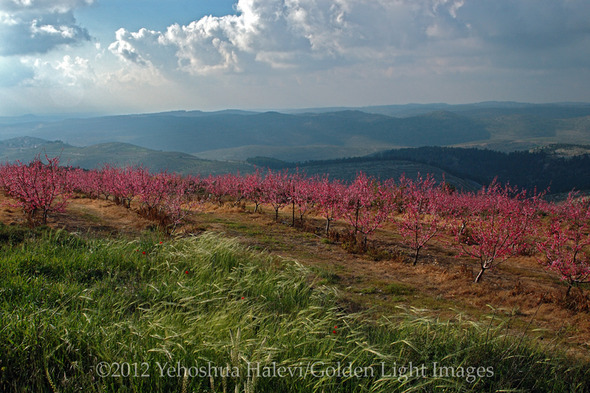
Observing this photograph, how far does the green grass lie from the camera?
3609 mm

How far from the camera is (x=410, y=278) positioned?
11.6 metres

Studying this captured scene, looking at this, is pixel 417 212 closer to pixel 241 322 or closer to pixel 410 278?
pixel 410 278

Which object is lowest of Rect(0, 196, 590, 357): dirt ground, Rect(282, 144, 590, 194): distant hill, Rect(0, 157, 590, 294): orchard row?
Rect(282, 144, 590, 194): distant hill

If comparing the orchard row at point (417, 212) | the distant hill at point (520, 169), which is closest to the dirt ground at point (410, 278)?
the orchard row at point (417, 212)

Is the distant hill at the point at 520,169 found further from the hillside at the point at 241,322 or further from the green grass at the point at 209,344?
the green grass at the point at 209,344

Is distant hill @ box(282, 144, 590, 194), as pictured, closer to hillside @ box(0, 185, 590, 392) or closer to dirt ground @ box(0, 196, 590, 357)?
dirt ground @ box(0, 196, 590, 357)

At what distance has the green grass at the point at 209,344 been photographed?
3609mm

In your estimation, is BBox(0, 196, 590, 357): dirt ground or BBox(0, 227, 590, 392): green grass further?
BBox(0, 196, 590, 357): dirt ground

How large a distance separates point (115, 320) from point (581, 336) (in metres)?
9.05

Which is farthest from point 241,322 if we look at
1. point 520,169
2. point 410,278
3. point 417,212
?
point 520,169

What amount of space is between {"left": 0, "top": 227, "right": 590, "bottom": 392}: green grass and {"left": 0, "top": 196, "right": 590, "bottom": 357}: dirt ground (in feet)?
2.41

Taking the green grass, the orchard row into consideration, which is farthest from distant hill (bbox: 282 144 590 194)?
the green grass

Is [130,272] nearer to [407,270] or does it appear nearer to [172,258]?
[172,258]

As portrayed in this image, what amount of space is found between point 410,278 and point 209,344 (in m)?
8.99
